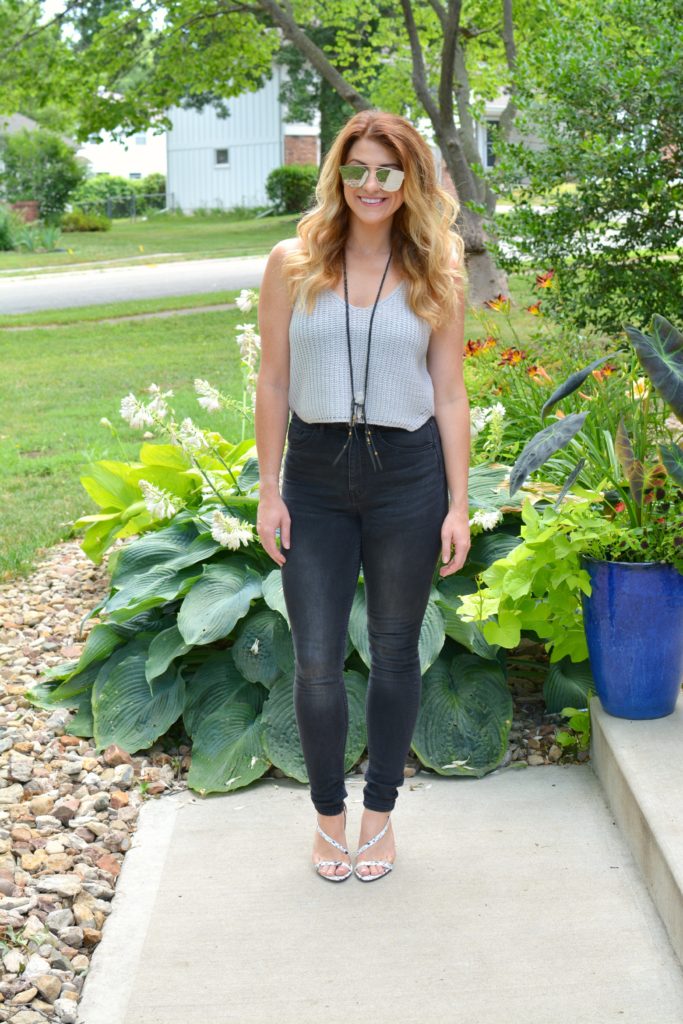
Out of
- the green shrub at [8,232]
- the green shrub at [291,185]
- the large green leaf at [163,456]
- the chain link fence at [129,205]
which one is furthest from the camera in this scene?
the chain link fence at [129,205]

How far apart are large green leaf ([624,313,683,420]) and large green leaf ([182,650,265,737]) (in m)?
1.57

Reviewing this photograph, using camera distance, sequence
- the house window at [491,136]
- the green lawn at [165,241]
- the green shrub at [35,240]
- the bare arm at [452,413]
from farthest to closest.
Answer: the green shrub at [35,240] → the green lawn at [165,241] → the house window at [491,136] → the bare arm at [452,413]

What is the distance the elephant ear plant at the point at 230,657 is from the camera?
3.67 metres

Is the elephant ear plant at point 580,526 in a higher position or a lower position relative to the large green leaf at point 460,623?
higher

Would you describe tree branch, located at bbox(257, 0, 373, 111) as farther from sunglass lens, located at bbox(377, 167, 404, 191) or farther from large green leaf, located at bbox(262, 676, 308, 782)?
sunglass lens, located at bbox(377, 167, 404, 191)

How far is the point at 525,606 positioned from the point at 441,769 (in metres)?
0.53

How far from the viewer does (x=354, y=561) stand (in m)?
2.86

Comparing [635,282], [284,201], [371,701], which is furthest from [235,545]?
[284,201]

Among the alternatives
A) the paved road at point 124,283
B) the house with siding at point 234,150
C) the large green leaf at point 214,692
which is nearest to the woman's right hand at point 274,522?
the large green leaf at point 214,692

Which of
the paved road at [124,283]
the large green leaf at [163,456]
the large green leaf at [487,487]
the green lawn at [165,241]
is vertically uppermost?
the large green leaf at [487,487]

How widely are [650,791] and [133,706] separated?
1654 millimetres

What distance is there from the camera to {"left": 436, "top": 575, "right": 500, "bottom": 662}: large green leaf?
3.75 m

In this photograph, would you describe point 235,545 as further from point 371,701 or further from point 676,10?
point 676,10

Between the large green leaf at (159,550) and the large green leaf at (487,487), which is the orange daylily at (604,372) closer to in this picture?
the large green leaf at (487,487)
